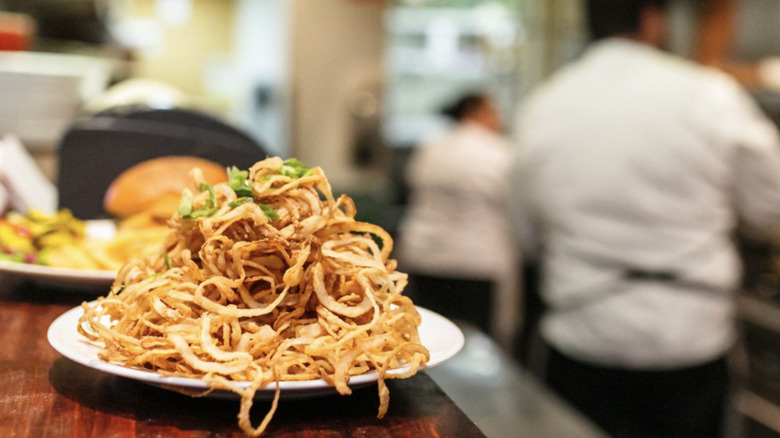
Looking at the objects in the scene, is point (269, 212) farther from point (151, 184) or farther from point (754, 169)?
point (754, 169)

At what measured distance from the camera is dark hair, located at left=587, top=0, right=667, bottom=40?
2.54m

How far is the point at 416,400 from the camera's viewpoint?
0.86 meters

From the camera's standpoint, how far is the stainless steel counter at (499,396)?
6.31 ft

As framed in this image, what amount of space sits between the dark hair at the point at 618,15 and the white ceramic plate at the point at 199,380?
5.98 feet

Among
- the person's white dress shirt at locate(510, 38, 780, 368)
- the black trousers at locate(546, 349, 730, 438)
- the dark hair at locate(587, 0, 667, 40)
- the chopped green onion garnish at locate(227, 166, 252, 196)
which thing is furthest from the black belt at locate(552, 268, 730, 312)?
the chopped green onion garnish at locate(227, 166, 252, 196)

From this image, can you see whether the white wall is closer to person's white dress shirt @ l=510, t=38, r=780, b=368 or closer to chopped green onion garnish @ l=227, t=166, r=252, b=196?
person's white dress shirt @ l=510, t=38, r=780, b=368

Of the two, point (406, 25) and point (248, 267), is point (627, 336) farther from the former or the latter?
point (406, 25)

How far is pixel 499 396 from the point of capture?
6.92 feet

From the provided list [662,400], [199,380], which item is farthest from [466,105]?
[199,380]

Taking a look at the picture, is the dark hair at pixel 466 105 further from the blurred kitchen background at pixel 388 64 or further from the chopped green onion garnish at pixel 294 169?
the chopped green onion garnish at pixel 294 169

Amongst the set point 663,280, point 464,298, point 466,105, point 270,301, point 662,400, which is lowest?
point 464,298

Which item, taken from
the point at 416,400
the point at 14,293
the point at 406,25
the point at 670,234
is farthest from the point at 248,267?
the point at 406,25

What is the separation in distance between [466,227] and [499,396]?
282 cm

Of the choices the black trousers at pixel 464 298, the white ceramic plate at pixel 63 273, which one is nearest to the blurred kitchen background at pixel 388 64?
the black trousers at pixel 464 298
